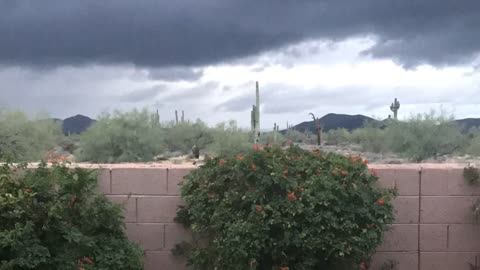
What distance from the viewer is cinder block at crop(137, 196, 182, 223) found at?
765 cm

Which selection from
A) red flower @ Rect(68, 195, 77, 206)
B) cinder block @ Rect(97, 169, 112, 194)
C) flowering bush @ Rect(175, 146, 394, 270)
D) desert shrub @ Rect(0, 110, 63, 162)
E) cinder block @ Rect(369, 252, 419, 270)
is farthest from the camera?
desert shrub @ Rect(0, 110, 63, 162)

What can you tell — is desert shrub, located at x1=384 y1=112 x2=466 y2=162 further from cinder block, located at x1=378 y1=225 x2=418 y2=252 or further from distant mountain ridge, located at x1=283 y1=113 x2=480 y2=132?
cinder block, located at x1=378 y1=225 x2=418 y2=252

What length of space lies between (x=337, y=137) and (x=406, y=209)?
27280 mm

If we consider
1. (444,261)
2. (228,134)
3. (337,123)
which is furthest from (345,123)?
(444,261)

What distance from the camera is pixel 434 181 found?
7.65 metres

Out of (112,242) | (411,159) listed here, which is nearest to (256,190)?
(112,242)

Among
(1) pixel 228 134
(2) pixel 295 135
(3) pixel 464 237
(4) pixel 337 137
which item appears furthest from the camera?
(4) pixel 337 137

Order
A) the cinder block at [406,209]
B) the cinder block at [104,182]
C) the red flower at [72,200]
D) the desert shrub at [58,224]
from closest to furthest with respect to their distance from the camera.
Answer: the desert shrub at [58,224]
the red flower at [72,200]
the cinder block at [104,182]
the cinder block at [406,209]

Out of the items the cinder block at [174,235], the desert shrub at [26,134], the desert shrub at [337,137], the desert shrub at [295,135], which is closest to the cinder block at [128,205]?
the cinder block at [174,235]

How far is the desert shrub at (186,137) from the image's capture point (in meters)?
29.1

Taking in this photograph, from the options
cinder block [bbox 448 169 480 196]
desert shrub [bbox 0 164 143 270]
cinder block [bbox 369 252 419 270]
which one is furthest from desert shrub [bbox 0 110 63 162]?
cinder block [bbox 448 169 480 196]

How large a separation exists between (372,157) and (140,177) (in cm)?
1844

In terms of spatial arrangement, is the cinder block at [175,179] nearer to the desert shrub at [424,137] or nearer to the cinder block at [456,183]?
the cinder block at [456,183]

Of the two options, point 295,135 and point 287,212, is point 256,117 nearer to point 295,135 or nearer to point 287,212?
point 295,135
